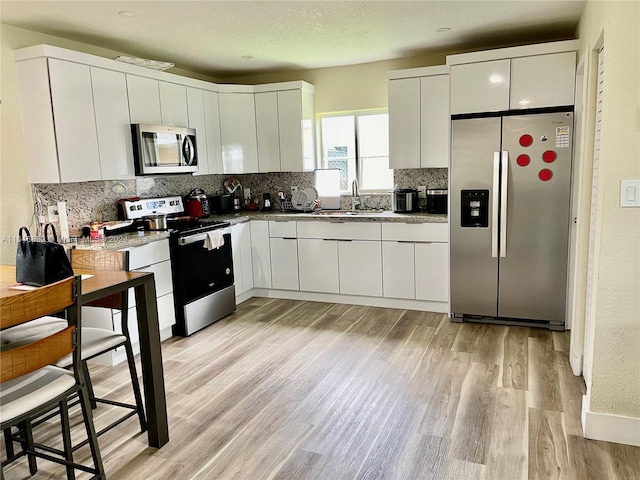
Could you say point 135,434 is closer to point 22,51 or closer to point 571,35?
point 22,51

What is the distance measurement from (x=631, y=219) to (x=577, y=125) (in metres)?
1.72

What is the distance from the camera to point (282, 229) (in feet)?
16.3

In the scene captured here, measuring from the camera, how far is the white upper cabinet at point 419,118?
446 centimetres

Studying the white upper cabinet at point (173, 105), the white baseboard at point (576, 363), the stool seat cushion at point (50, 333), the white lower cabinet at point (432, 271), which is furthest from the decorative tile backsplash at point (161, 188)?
the white baseboard at point (576, 363)

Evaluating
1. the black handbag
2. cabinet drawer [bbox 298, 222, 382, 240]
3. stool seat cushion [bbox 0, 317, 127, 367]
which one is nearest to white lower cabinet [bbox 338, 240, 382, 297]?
cabinet drawer [bbox 298, 222, 382, 240]

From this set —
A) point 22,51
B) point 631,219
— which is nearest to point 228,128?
point 22,51

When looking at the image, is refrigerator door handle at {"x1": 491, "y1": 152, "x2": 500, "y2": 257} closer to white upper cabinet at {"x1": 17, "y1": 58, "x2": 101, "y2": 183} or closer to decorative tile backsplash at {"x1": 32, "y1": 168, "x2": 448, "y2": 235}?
decorative tile backsplash at {"x1": 32, "y1": 168, "x2": 448, "y2": 235}

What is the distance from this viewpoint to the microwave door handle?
4500 mm

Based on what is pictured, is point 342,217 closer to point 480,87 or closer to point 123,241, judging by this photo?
point 480,87

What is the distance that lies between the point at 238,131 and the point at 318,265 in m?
1.72

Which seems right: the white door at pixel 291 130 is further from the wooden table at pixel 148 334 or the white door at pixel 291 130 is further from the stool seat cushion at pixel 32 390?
the stool seat cushion at pixel 32 390

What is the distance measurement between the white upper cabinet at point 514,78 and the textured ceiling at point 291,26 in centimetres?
24

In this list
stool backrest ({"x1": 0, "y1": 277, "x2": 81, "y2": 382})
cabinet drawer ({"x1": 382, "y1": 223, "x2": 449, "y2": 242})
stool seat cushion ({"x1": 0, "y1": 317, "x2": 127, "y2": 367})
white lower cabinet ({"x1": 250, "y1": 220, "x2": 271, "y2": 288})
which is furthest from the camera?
white lower cabinet ({"x1": 250, "y1": 220, "x2": 271, "y2": 288})

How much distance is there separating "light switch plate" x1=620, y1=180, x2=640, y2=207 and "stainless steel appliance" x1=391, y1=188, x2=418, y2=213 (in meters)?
2.55
